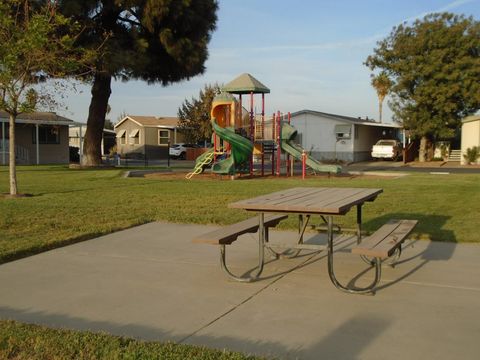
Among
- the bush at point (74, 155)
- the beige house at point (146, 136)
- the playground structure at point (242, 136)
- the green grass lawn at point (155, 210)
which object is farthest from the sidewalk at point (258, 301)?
the beige house at point (146, 136)

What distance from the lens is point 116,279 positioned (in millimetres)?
5562

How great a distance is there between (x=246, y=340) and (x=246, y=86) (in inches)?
725

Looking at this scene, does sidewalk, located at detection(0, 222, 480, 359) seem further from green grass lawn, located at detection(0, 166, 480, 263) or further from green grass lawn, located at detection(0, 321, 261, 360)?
green grass lawn, located at detection(0, 166, 480, 263)

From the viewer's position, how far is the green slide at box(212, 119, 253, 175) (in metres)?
18.9

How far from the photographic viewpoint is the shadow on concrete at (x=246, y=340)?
3.63 meters

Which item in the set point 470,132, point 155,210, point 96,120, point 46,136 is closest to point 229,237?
point 155,210

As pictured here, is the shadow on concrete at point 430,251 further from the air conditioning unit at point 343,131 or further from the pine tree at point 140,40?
the air conditioning unit at point 343,131

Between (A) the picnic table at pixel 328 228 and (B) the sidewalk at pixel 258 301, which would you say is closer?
(B) the sidewalk at pixel 258 301

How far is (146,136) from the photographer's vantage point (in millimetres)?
49000

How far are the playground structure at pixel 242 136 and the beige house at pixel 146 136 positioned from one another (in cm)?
2674

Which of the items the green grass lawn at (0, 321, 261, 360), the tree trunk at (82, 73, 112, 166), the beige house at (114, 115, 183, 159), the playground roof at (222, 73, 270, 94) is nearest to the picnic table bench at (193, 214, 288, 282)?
the green grass lawn at (0, 321, 261, 360)

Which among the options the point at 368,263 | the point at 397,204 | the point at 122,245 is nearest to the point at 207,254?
the point at 122,245

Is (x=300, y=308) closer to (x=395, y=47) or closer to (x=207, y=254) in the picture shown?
(x=207, y=254)

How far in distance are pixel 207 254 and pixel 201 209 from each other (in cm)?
368
